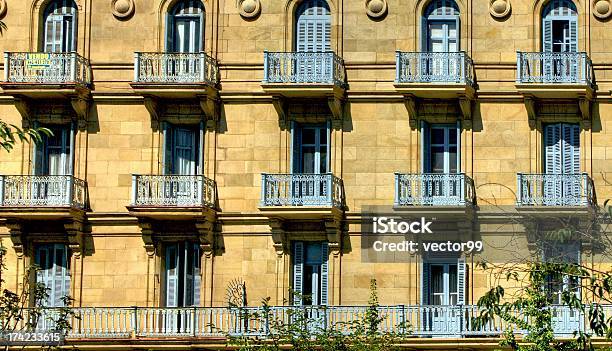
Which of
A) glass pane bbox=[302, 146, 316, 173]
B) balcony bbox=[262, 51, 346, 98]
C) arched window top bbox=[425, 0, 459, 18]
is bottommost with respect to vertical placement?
glass pane bbox=[302, 146, 316, 173]

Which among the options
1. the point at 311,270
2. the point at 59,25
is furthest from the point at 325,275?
the point at 59,25

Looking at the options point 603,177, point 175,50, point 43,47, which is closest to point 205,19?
point 175,50

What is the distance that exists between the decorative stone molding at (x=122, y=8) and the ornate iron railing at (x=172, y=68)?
6.25 feet

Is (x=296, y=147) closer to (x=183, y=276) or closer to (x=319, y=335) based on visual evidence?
(x=183, y=276)

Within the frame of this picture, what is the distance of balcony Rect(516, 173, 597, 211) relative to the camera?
52.1m

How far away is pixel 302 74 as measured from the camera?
52594 millimetres

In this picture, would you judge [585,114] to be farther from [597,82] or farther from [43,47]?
[43,47]

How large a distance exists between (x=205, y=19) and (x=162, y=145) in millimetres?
3900

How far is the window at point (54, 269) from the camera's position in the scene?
53875 millimetres

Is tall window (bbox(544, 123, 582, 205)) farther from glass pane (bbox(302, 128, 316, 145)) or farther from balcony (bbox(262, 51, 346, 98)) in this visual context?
glass pane (bbox(302, 128, 316, 145))

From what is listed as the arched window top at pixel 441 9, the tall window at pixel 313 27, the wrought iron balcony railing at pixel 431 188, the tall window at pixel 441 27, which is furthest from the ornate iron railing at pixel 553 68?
the tall window at pixel 313 27

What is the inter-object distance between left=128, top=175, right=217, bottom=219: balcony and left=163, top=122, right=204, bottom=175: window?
37.4 inches

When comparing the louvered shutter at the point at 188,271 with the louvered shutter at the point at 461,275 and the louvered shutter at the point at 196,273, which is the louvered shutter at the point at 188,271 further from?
the louvered shutter at the point at 461,275

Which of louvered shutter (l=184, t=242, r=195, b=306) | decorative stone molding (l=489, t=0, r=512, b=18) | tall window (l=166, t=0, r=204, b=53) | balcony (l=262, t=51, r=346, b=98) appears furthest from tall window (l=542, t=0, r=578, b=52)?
louvered shutter (l=184, t=242, r=195, b=306)
